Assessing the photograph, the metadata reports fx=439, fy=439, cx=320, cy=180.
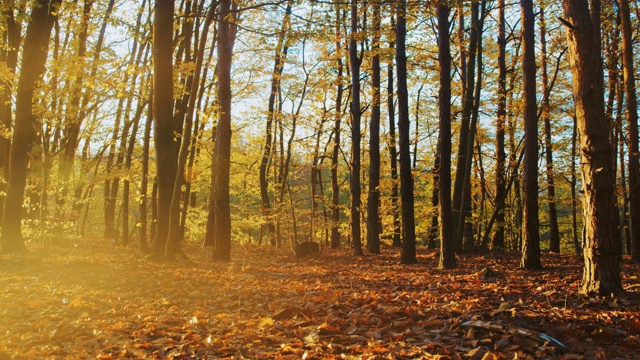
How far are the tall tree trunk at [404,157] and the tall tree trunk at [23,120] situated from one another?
28.8ft

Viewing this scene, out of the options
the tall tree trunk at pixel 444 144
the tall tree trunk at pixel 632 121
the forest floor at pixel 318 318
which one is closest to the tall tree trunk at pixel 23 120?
the forest floor at pixel 318 318

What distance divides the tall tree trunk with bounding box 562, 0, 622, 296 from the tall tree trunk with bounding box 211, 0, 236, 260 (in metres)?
8.19

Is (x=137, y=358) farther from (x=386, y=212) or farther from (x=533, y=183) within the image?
(x=386, y=212)

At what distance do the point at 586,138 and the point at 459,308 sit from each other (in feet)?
9.19

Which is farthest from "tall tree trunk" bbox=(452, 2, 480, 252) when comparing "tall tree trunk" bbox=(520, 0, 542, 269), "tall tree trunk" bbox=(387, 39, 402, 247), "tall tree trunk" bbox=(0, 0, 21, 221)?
"tall tree trunk" bbox=(0, 0, 21, 221)

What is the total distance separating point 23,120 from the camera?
11.4 meters

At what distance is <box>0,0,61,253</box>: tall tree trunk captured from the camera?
11.2 m

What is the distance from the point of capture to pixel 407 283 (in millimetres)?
7844

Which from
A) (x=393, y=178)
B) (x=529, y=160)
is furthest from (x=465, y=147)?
(x=393, y=178)

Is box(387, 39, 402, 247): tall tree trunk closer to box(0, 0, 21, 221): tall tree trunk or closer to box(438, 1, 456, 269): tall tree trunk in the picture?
box(438, 1, 456, 269): tall tree trunk

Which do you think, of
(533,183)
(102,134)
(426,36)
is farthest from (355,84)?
(102,134)

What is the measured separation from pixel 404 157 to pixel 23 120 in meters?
9.87

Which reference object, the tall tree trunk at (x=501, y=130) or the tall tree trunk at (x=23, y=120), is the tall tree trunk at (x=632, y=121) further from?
the tall tree trunk at (x=23, y=120)

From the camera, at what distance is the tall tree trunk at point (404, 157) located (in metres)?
11.1
